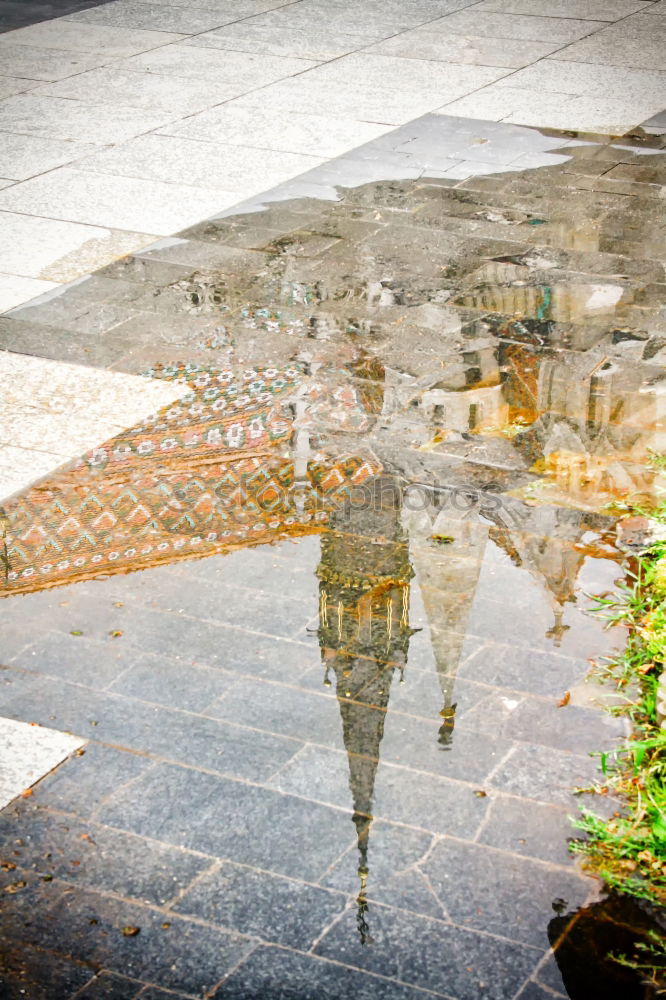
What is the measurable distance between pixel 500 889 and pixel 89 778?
6.60ft

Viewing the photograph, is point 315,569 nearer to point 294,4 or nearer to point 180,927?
point 180,927

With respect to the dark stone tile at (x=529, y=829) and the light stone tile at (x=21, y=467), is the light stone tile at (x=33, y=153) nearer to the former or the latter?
the light stone tile at (x=21, y=467)

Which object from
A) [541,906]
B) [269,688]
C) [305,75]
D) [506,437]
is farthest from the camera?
[305,75]

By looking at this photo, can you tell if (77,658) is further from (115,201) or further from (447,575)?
(115,201)

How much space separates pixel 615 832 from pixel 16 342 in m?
6.79

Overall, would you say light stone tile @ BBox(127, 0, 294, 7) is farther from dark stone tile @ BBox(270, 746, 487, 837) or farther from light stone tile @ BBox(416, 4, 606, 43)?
dark stone tile @ BBox(270, 746, 487, 837)

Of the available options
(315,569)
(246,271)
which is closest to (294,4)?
(246,271)

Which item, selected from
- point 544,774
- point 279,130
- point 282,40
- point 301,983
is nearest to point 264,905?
point 301,983

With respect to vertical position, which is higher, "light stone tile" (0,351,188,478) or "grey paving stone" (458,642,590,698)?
"light stone tile" (0,351,188,478)

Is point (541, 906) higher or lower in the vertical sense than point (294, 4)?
lower

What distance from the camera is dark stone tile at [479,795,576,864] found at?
5.12m

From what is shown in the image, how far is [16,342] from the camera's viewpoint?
990 centimetres

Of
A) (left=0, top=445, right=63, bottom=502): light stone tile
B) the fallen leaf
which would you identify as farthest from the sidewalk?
the fallen leaf

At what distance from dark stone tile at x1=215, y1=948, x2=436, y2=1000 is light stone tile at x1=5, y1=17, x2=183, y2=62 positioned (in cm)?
1605
